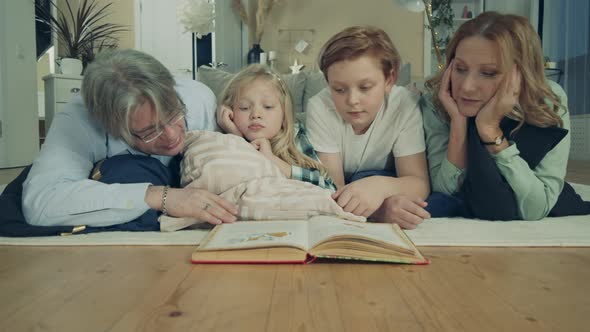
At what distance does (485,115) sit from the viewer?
144cm

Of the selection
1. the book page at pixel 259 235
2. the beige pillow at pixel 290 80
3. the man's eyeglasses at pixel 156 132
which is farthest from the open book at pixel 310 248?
the beige pillow at pixel 290 80

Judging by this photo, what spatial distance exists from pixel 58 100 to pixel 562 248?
424 cm

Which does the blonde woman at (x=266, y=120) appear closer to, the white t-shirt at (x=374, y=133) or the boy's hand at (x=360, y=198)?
the white t-shirt at (x=374, y=133)

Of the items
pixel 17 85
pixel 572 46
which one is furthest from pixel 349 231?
pixel 572 46

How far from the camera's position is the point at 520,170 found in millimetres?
1428

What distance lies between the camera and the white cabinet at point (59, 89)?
4355 mm

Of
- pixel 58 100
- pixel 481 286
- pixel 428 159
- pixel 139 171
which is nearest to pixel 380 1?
pixel 58 100

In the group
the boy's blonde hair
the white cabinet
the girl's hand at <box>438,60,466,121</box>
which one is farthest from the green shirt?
the white cabinet

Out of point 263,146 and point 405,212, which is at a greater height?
point 263,146

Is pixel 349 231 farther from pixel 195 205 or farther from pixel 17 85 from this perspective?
pixel 17 85

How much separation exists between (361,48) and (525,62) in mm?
473

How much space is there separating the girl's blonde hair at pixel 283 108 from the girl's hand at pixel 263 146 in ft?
0.17

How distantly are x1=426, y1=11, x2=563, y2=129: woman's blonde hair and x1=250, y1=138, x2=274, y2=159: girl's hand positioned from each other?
0.69 m

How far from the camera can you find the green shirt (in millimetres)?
1432
